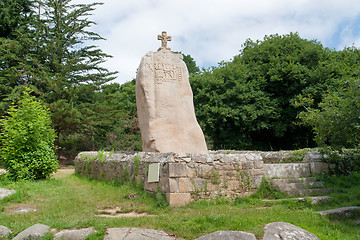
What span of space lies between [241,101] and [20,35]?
48.3 ft

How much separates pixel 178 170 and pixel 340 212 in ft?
10.9

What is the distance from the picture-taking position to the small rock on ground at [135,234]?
14.6 ft

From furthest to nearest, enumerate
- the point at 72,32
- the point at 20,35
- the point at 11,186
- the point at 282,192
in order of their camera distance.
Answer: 1. the point at 72,32
2. the point at 20,35
3. the point at 11,186
4. the point at 282,192

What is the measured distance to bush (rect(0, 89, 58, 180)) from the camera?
30.0 feet

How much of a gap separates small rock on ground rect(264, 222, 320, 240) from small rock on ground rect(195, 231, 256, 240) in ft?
0.84

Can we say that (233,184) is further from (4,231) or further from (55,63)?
(55,63)

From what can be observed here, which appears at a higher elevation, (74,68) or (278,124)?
(74,68)

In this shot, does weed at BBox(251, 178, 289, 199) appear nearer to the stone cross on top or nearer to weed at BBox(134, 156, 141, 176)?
weed at BBox(134, 156, 141, 176)

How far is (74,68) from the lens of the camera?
20.3 meters

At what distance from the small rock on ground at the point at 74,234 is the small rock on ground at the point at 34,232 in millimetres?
276

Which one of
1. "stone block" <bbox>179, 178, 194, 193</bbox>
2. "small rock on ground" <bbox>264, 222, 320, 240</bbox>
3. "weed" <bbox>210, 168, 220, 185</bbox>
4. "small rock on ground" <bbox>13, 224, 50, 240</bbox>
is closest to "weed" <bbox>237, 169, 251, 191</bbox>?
"weed" <bbox>210, 168, 220, 185</bbox>

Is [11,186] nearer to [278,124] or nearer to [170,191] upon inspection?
[170,191]

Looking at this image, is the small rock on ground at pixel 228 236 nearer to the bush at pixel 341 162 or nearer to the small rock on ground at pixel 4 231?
the small rock on ground at pixel 4 231

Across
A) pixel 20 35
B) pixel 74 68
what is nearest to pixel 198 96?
pixel 74 68
